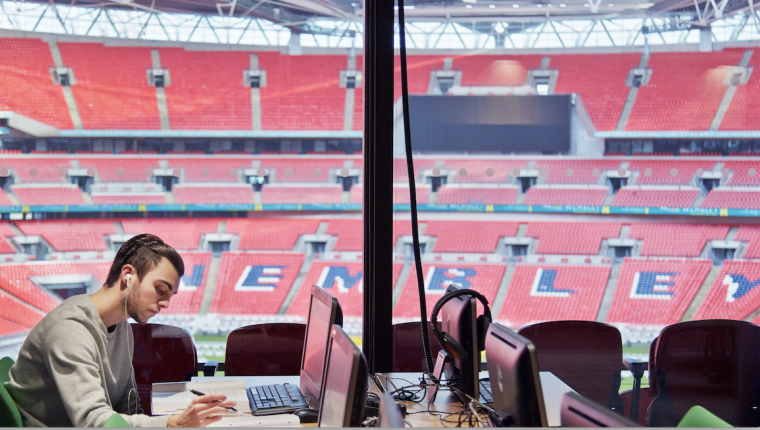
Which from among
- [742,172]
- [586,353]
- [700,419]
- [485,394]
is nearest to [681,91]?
[742,172]

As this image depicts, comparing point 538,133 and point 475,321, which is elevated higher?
point 538,133

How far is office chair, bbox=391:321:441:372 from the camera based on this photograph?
7.61ft

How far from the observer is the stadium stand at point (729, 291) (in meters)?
10.1

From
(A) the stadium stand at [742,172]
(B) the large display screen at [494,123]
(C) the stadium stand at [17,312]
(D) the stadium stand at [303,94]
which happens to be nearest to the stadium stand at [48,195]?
(C) the stadium stand at [17,312]

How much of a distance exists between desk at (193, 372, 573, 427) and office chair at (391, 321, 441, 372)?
314mm

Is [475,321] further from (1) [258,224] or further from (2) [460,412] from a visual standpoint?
→ (1) [258,224]

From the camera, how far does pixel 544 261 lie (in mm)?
10562

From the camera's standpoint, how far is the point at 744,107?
1038 cm

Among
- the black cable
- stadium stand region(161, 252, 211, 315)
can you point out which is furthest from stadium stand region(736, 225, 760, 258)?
the black cable

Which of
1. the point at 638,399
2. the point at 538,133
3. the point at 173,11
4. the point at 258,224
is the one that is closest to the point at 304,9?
the point at 173,11

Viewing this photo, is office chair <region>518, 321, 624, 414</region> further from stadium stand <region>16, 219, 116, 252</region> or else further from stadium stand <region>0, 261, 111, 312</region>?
stadium stand <region>16, 219, 116, 252</region>

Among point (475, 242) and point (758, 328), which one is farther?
point (475, 242)

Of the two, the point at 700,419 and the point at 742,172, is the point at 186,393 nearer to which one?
the point at 700,419

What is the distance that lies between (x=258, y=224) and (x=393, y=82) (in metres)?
8.80
